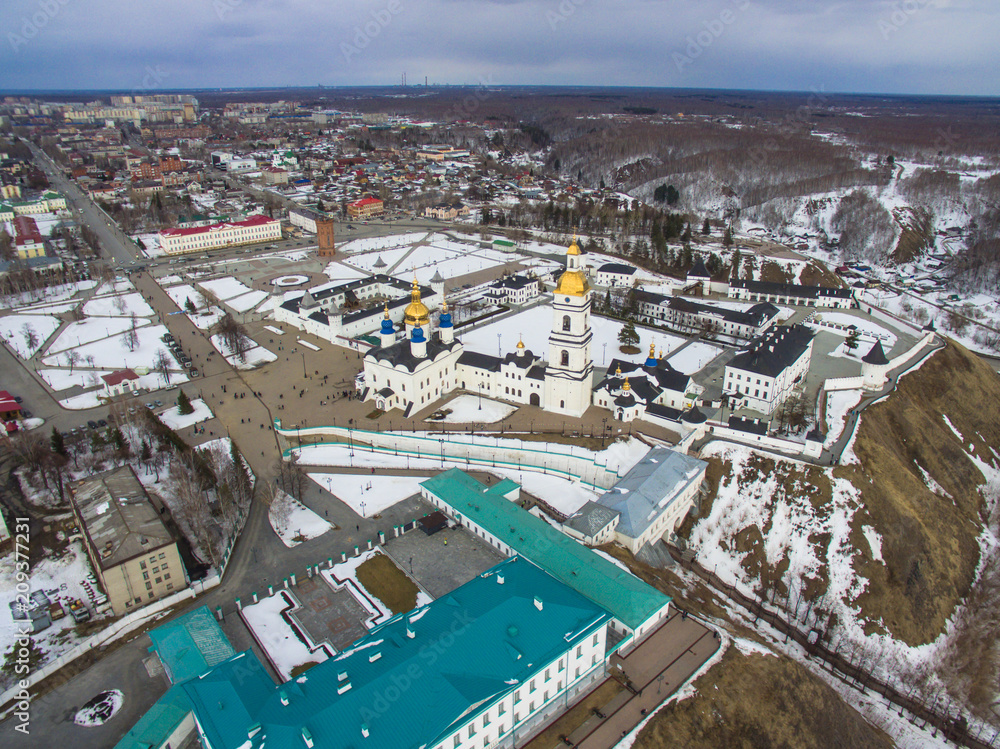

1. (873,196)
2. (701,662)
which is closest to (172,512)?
(701,662)

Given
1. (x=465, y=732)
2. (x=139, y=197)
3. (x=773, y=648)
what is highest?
(x=139, y=197)

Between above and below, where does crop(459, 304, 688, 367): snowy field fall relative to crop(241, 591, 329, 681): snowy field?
above

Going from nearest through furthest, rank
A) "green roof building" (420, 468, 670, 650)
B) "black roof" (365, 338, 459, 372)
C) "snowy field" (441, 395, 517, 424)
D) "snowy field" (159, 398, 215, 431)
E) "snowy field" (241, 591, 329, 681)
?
"snowy field" (241, 591, 329, 681)
"green roof building" (420, 468, 670, 650)
"snowy field" (159, 398, 215, 431)
"snowy field" (441, 395, 517, 424)
"black roof" (365, 338, 459, 372)

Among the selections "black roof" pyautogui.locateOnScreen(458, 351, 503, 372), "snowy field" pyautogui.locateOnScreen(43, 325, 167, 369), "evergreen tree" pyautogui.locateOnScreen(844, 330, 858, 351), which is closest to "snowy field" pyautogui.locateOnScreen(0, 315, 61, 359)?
"snowy field" pyautogui.locateOnScreen(43, 325, 167, 369)

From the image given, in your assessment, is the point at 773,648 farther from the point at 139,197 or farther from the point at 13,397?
the point at 139,197

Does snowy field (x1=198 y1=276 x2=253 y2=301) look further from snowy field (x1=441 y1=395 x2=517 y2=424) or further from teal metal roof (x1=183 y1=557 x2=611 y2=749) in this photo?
teal metal roof (x1=183 y1=557 x2=611 y2=749)

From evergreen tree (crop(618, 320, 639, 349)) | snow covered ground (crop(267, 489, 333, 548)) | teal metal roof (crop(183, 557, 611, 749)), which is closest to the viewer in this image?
teal metal roof (crop(183, 557, 611, 749))

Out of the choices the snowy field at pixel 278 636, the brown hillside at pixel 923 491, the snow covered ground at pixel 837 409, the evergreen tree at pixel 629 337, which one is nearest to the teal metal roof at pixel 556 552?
the snowy field at pixel 278 636
